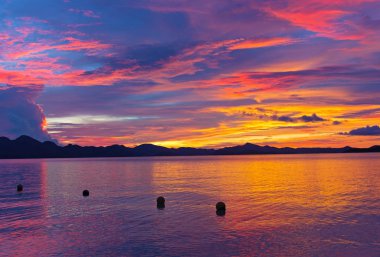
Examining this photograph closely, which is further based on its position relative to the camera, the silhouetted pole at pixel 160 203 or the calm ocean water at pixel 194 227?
the silhouetted pole at pixel 160 203

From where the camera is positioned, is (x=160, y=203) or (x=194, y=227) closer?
(x=194, y=227)

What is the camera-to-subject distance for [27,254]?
25.6 m

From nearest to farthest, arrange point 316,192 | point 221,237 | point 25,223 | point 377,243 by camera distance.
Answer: point 377,243
point 221,237
point 25,223
point 316,192

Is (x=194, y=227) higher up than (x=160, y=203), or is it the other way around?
(x=160, y=203)

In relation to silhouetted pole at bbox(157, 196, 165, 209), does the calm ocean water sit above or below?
below

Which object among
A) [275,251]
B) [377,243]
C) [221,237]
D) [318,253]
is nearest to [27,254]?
[221,237]

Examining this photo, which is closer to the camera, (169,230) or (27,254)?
(27,254)

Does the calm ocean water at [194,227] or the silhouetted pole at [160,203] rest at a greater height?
the silhouetted pole at [160,203]

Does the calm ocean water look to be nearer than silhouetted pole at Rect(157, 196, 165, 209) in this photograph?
Yes

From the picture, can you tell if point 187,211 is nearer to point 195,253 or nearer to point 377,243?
point 195,253

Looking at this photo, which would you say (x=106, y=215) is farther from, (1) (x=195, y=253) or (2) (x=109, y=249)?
(1) (x=195, y=253)

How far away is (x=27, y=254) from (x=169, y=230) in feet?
38.9

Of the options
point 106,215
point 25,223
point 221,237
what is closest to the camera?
point 221,237

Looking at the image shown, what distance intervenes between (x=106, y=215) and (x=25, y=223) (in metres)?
8.38
